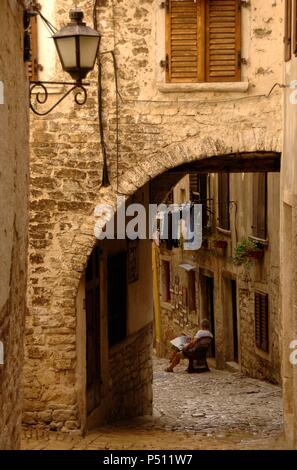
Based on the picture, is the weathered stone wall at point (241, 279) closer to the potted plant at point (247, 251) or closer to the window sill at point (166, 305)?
the potted plant at point (247, 251)

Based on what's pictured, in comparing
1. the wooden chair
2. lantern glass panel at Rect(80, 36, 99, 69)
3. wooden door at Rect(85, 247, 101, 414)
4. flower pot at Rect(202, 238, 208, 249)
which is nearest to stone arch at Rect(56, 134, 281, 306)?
wooden door at Rect(85, 247, 101, 414)

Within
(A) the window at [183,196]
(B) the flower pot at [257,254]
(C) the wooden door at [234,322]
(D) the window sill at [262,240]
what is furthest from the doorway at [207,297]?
(B) the flower pot at [257,254]

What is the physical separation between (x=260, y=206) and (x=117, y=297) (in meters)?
4.86

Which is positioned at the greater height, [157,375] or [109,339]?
[109,339]

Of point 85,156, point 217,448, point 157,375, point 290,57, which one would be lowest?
point 157,375

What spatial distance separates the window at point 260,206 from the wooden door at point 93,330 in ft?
18.0

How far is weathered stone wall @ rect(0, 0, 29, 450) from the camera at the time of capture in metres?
6.99

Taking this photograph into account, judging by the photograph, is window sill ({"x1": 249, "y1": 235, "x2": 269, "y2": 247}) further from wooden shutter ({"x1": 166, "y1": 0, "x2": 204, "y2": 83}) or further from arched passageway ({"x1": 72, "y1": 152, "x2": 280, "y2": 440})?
wooden shutter ({"x1": 166, "y1": 0, "x2": 204, "y2": 83})

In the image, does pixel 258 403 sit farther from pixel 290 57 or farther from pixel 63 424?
pixel 290 57

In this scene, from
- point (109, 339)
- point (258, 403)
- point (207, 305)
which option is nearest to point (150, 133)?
point (109, 339)

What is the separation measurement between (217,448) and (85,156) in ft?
11.1

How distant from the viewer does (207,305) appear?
2316 centimetres

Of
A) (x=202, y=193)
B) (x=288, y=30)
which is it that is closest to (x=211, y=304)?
(x=202, y=193)

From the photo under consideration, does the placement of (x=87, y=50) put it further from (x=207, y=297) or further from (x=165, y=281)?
(x=165, y=281)
